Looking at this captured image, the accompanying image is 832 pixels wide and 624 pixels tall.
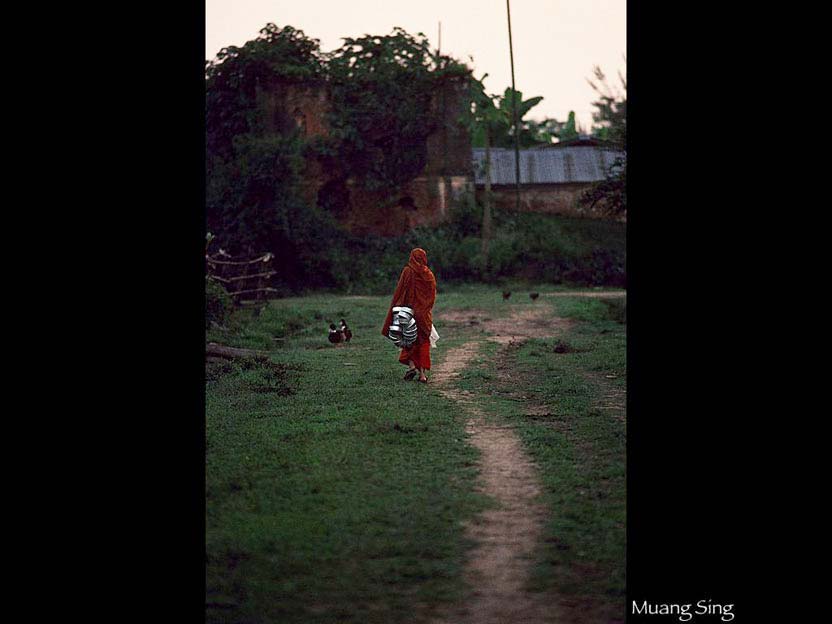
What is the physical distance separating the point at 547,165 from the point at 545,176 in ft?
2.04

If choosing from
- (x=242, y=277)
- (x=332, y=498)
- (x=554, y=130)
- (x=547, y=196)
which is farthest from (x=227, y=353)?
(x=554, y=130)

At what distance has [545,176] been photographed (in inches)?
1173

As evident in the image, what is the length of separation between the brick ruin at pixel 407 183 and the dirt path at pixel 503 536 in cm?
1916

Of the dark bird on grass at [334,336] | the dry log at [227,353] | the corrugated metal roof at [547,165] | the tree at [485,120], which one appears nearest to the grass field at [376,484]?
the dry log at [227,353]

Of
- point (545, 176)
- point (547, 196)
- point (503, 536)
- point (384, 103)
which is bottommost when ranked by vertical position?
point (503, 536)

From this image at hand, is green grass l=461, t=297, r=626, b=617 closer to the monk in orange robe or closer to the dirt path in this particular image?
the dirt path

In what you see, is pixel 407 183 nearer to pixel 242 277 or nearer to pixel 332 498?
pixel 242 277

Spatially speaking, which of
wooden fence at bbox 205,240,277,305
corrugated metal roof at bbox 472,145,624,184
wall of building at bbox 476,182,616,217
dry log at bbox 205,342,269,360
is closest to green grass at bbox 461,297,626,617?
dry log at bbox 205,342,269,360

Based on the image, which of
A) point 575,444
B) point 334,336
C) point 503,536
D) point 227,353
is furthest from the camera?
point 334,336

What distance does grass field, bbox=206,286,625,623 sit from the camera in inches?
161

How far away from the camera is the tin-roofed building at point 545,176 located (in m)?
29.5

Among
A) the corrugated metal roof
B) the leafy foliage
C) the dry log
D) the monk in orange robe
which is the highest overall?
the leafy foliage
